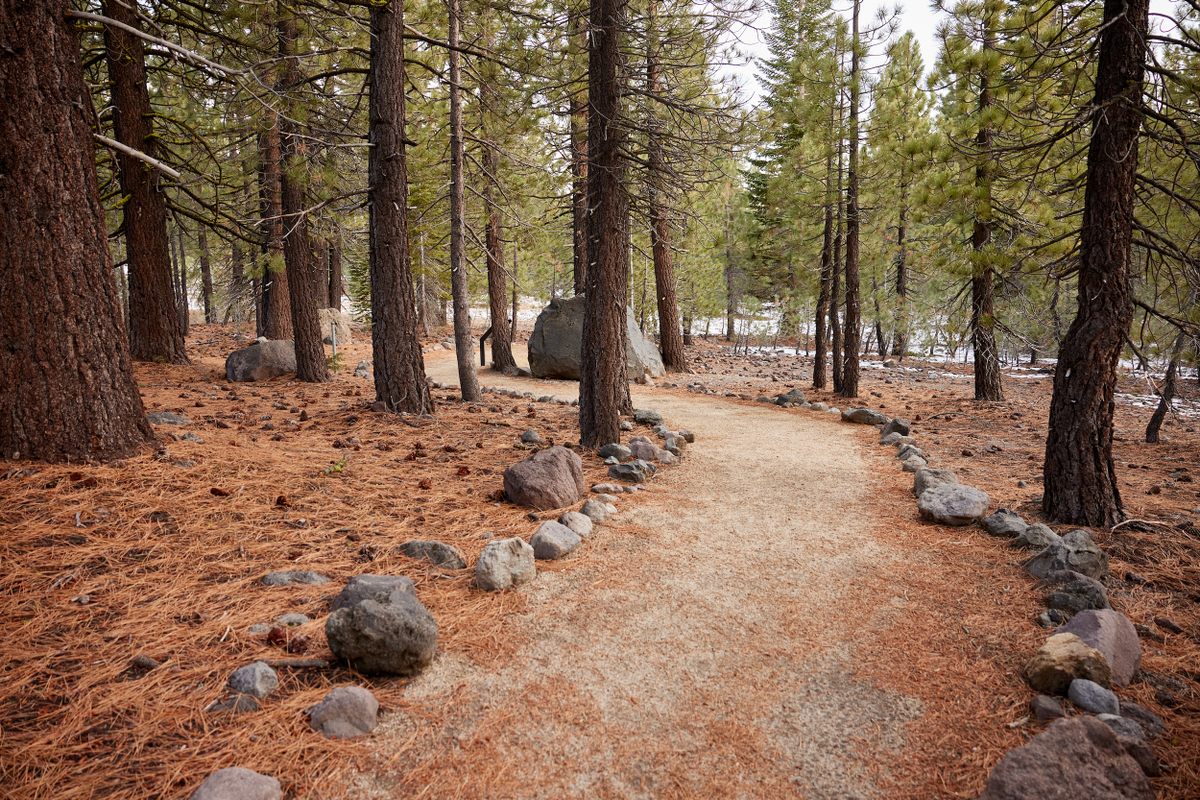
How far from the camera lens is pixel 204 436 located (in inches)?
208

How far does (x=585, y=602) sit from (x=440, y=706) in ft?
3.74

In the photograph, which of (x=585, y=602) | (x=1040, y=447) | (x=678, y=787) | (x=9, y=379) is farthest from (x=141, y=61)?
(x=1040, y=447)

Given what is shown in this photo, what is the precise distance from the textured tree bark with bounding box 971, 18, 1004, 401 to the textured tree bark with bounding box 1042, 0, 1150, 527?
1.86 m

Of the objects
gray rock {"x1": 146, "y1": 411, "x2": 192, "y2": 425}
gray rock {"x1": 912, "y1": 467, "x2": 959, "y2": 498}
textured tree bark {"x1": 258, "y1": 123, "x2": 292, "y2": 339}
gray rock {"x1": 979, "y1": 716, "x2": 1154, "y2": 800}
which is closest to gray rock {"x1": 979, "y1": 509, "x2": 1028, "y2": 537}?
gray rock {"x1": 912, "y1": 467, "x2": 959, "y2": 498}

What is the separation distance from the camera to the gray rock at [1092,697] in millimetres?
2449

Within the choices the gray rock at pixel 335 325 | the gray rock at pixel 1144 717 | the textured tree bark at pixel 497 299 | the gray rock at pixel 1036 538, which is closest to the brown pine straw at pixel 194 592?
the gray rock at pixel 1144 717

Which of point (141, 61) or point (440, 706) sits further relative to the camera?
point (141, 61)

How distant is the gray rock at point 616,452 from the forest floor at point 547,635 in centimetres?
64

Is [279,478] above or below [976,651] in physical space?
above

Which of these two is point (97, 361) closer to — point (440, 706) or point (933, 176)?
point (440, 706)

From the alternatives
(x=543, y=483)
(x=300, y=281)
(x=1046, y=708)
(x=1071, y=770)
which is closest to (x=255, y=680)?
(x=543, y=483)

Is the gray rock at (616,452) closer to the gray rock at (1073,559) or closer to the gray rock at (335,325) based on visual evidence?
the gray rock at (1073,559)

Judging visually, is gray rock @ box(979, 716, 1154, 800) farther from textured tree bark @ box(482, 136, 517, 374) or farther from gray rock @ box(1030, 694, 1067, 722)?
textured tree bark @ box(482, 136, 517, 374)

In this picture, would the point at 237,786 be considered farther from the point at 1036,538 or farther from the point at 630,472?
the point at 1036,538
